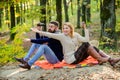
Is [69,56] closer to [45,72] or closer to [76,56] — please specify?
[76,56]

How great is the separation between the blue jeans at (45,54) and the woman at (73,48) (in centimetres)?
43

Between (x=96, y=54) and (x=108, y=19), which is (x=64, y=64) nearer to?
(x=96, y=54)

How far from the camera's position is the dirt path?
772 cm

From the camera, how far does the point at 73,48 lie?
9234mm

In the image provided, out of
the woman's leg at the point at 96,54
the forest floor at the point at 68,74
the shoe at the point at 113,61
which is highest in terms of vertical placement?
the woman's leg at the point at 96,54

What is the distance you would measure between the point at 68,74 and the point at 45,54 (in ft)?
5.17

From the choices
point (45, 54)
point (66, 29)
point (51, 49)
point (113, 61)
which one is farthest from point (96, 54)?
point (45, 54)

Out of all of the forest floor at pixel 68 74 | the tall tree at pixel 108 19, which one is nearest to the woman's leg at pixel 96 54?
the forest floor at pixel 68 74

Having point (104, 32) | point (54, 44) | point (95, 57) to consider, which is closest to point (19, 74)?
point (54, 44)

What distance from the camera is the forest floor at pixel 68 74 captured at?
7727mm

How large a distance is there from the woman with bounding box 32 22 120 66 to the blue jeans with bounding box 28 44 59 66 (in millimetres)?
428

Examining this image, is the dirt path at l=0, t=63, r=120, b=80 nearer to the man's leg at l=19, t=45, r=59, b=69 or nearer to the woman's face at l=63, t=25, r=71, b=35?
the man's leg at l=19, t=45, r=59, b=69

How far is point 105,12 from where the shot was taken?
543 inches

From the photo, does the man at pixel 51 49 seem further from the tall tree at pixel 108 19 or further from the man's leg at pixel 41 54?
the tall tree at pixel 108 19
